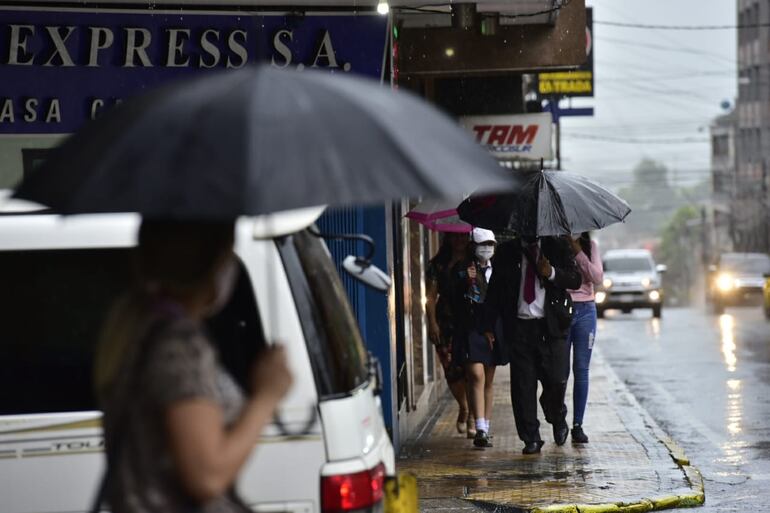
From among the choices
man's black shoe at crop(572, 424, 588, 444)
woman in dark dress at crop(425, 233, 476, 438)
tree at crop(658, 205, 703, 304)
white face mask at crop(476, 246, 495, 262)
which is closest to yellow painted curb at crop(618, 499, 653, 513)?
man's black shoe at crop(572, 424, 588, 444)

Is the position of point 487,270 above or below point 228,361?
below

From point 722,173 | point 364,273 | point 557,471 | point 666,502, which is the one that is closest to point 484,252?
point 557,471

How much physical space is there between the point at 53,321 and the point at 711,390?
1336 centimetres

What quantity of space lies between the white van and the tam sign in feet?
54.1

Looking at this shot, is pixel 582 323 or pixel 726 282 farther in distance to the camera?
pixel 726 282

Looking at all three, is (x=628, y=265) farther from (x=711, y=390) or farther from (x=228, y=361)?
(x=228, y=361)

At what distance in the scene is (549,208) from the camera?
11.0 meters

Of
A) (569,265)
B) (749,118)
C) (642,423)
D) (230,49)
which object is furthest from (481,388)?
(749,118)

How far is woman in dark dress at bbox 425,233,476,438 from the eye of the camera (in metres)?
12.5

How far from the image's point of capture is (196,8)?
38.2 ft

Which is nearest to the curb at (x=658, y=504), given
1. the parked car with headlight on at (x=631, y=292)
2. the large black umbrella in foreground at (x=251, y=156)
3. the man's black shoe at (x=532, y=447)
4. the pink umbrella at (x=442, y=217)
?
the man's black shoe at (x=532, y=447)

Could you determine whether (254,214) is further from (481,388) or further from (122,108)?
(481,388)

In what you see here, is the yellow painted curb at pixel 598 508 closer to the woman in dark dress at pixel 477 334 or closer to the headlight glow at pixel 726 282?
the woman in dark dress at pixel 477 334

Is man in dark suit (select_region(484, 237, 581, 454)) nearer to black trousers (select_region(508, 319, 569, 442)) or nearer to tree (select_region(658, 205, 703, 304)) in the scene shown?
black trousers (select_region(508, 319, 569, 442))
